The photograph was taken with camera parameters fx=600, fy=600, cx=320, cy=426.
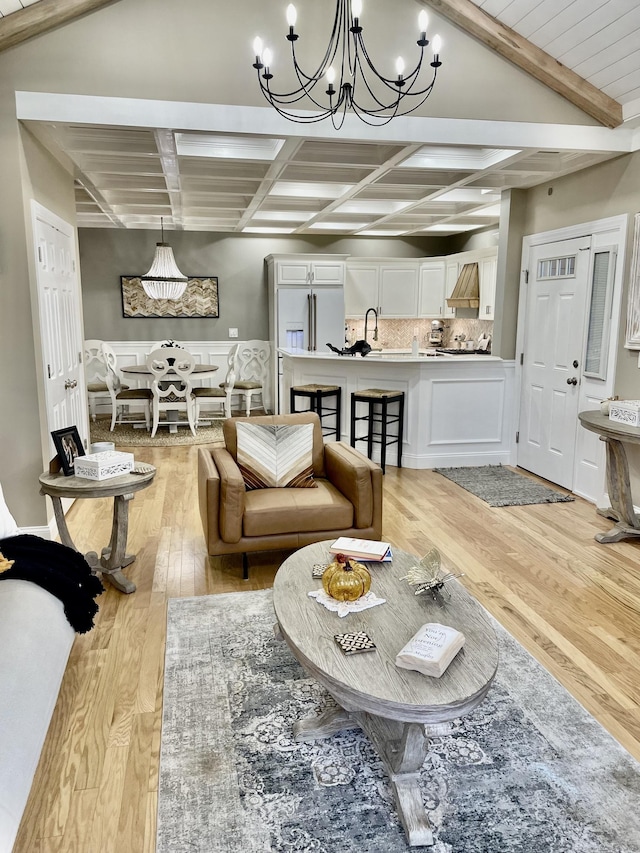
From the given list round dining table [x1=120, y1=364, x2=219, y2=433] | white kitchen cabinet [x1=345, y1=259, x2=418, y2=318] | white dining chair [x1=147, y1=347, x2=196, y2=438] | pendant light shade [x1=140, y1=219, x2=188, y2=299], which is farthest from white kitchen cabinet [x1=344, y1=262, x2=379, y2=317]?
white dining chair [x1=147, y1=347, x2=196, y2=438]

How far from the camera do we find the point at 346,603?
212cm

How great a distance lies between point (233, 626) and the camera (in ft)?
9.48

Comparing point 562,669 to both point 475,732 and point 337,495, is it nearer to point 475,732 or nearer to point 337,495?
point 475,732

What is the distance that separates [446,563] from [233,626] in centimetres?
138

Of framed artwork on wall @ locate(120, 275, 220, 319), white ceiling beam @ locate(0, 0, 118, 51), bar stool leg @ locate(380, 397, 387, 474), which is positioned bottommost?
bar stool leg @ locate(380, 397, 387, 474)

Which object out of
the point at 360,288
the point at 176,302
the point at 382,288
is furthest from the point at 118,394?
the point at 382,288

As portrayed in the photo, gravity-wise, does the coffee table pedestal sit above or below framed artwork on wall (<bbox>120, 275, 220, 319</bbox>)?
below

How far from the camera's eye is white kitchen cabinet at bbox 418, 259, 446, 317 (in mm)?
8930

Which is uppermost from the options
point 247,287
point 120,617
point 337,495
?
point 247,287

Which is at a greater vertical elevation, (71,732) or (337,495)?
(337,495)

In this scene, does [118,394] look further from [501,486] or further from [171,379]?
[501,486]

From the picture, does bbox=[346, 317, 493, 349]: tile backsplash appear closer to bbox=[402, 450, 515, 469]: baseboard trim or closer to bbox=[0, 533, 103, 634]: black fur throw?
bbox=[402, 450, 515, 469]: baseboard trim

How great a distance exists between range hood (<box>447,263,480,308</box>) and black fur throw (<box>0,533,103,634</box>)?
650 centimetres

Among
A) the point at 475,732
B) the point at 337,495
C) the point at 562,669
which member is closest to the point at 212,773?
the point at 475,732
